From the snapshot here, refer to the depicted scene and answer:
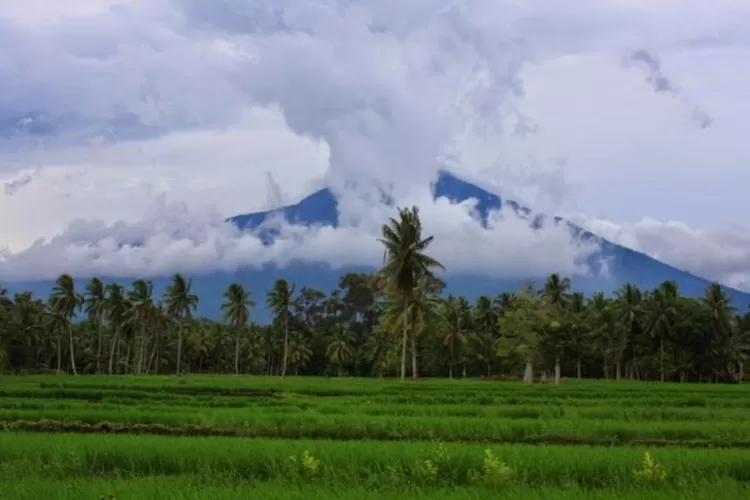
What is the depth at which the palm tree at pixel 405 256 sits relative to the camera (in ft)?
152

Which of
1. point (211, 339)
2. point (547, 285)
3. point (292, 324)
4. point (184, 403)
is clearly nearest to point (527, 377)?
point (547, 285)

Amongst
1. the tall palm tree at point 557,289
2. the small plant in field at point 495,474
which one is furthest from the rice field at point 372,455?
the tall palm tree at point 557,289

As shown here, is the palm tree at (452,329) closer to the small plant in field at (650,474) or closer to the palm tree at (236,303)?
the palm tree at (236,303)

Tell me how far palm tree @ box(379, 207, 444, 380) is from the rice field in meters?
24.6

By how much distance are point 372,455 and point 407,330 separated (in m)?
43.0

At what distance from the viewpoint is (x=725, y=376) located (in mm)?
71812

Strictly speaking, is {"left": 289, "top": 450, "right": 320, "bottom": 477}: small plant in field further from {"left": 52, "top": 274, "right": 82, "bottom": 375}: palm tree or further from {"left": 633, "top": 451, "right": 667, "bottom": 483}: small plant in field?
{"left": 52, "top": 274, "right": 82, "bottom": 375}: palm tree

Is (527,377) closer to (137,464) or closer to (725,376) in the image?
(725,376)

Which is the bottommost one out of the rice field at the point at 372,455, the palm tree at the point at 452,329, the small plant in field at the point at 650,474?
the rice field at the point at 372,455

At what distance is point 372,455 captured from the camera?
10891 mm

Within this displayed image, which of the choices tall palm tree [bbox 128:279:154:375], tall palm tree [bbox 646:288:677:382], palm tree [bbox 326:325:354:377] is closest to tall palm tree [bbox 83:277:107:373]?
tall palm tree [bbox 128:279:154:375]

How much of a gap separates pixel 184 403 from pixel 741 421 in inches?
655

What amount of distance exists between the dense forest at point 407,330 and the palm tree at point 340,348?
0.17m

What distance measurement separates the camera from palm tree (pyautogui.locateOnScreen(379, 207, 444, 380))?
4622 cm
